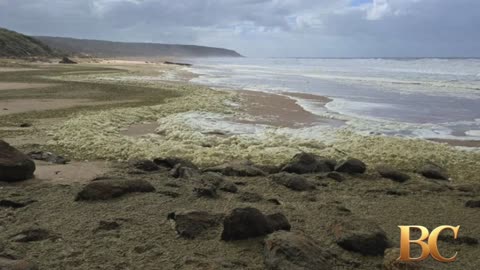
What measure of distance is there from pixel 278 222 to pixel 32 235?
2455 millimetres

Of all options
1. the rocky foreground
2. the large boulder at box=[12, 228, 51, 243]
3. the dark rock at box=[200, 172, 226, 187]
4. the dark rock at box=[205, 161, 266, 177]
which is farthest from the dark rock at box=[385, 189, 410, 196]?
the large boulder at box=[12, 228, 51, 243]

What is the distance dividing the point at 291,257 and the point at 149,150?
5922mm

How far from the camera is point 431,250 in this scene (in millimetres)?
4082

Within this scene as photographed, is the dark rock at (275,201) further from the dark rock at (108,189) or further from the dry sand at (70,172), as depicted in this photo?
the dry sand at (70,172)

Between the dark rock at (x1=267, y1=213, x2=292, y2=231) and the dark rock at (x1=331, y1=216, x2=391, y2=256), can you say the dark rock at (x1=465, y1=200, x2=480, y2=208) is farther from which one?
the dark rock at (x1=267, y1=213, x2=292, y2=231)

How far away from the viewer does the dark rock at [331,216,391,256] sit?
4434mm

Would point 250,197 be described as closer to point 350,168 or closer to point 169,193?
point 169,193

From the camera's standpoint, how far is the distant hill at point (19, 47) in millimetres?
68644

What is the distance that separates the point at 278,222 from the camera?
490cm

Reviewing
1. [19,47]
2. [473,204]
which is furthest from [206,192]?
[19,47]

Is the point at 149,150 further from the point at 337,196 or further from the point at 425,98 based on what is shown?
the point at 425,98

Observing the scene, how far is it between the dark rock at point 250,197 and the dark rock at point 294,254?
1860 millimetres

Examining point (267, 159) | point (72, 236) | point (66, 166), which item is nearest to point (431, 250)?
point (72, 236)

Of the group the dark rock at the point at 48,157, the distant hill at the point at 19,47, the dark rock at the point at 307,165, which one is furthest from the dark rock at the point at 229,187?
the distant hill at the point at 19,47
